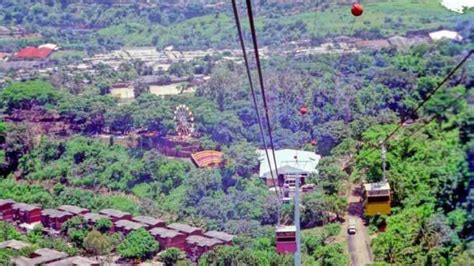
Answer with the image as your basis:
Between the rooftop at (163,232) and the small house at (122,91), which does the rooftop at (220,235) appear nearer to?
the rooftop at (163,232)

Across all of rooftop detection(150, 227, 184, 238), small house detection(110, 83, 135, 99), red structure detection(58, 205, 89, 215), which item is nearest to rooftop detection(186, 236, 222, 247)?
rooftop detection(150, 227, 184, 238)

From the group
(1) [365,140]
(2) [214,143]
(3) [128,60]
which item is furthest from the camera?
(3) [128,60]

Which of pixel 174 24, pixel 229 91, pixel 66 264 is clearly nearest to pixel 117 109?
pixel 229 91

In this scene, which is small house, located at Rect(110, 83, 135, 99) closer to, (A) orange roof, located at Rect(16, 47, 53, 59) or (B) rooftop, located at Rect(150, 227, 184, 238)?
(A) orange roof, located at Rect(16, 47, 53, 59)

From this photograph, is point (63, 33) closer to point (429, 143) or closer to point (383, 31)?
point (383, 31)

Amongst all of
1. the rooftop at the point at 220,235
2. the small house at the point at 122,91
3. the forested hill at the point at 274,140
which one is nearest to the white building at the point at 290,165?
the forested hill at the point at 274,140
